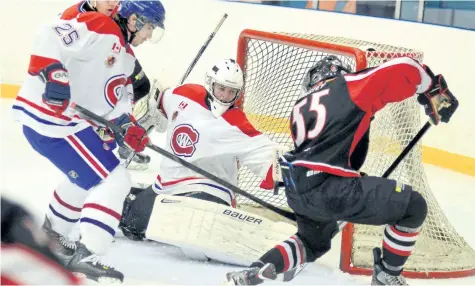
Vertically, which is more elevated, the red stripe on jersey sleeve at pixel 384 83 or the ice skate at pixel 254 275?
the red stripe on jersey sleeve at pixel 384 83

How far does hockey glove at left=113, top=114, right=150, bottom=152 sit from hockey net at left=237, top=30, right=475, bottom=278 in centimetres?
78

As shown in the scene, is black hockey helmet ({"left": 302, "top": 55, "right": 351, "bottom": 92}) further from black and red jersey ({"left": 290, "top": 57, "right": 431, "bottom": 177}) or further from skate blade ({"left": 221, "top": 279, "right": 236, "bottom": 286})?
skate blade ({"left": 221, "top": 279, "right": 236, "bottom": 286})

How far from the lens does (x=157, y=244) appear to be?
10.5ft

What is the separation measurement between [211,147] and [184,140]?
4.2 inches

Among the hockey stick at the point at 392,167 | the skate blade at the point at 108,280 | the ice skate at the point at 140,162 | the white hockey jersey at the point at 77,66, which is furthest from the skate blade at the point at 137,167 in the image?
the skate blade at the point at 108,280

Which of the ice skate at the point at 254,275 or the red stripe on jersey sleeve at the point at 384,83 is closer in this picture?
the red stripe on jersey sleeve at the point at 384,83

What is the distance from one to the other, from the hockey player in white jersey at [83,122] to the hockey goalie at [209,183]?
0.27 meters

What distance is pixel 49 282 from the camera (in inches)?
49.2

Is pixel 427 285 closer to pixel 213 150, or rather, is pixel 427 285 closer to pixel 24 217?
pixel 213 150

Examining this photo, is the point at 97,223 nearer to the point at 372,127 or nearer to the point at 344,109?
the point at 344,109

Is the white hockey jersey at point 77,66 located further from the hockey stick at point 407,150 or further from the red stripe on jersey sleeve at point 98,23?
the hockey stick at point 407,150

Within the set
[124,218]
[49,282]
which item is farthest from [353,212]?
[49,282]

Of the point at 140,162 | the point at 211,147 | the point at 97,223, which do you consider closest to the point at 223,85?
the point at 211,147

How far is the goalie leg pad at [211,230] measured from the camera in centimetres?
297
